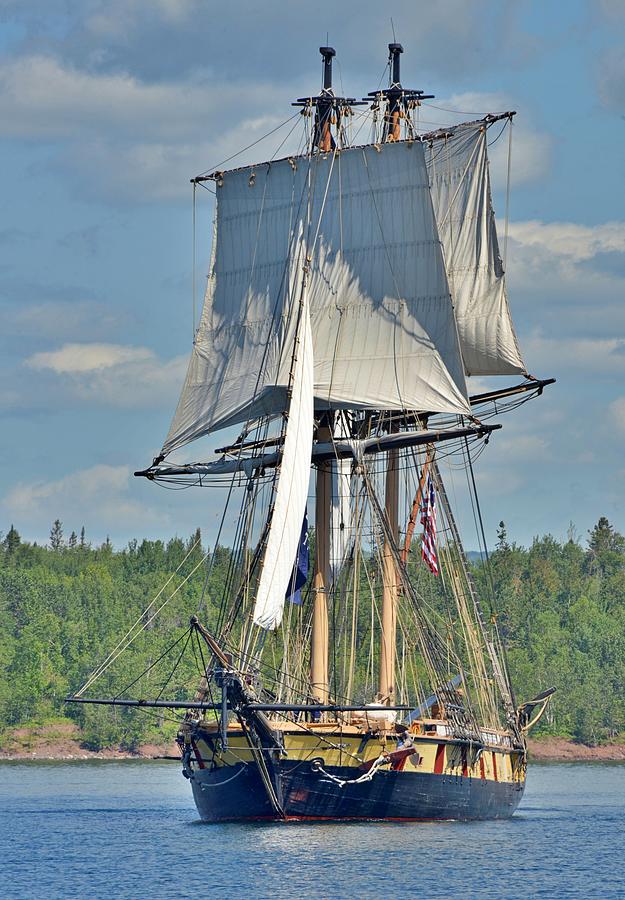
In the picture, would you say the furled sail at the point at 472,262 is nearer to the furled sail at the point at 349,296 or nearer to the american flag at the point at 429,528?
the furled sail at the point at 349,296

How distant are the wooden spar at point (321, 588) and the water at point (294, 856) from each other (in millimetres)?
6764

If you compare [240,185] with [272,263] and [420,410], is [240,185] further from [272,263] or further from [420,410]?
[420,410]

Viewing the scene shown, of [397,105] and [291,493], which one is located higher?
[397,105]

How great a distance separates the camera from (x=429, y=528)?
7675 cm

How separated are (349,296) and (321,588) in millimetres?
12173

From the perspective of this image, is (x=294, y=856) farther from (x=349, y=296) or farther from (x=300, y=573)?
(x=349, y=296)

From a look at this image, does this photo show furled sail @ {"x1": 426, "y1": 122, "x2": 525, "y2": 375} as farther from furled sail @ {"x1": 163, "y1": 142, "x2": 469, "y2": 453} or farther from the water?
the water

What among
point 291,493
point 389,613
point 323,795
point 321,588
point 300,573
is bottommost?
point 323,795

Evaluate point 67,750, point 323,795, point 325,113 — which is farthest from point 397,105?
point 67,750

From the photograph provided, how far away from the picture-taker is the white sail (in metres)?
62.4

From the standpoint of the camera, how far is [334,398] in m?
74.1

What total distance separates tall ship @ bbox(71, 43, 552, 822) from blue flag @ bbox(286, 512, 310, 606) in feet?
0.42

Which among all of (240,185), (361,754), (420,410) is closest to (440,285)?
(420,410)

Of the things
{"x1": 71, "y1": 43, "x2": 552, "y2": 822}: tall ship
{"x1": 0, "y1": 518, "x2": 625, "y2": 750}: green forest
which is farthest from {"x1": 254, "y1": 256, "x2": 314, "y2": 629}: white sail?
{"x1": 0, "y1": 518, "x2": 625, "y2": 750}: green forest
